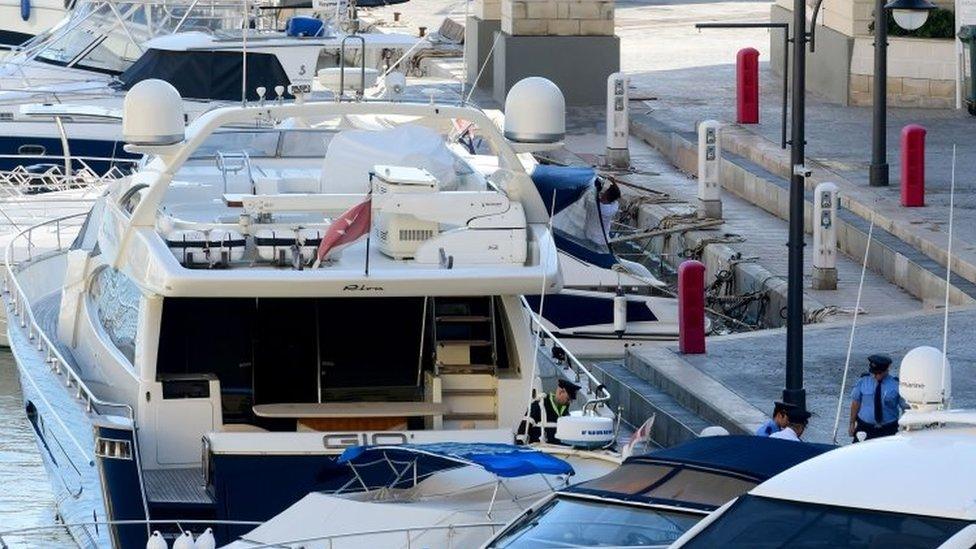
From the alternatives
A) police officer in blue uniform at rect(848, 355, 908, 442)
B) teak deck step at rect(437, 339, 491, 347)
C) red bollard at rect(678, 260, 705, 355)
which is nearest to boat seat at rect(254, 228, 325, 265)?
teak deck step at rect(437, 339, 491, 347)

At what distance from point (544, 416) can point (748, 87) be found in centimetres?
1421

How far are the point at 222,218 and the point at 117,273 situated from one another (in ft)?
3.10

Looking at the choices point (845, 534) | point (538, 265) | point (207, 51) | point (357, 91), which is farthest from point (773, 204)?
point (845, 534)

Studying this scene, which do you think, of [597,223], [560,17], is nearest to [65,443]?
[597,223]

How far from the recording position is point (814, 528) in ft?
24.4

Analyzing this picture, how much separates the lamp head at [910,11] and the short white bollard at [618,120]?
6.13 m

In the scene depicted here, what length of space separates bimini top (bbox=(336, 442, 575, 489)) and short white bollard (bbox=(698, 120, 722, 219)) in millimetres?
10998

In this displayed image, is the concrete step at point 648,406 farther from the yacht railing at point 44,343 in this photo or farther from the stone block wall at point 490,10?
the stone block wall at point 490,10

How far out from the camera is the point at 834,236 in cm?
1845

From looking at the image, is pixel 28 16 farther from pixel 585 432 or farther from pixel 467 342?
pixel 585 432

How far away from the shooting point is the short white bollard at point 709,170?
70.2 ft

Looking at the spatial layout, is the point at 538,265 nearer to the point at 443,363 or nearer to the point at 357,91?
the point at 443,363

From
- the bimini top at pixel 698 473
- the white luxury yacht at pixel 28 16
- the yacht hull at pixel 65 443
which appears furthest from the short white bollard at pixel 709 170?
the white luxury yacht at pixel 28 16

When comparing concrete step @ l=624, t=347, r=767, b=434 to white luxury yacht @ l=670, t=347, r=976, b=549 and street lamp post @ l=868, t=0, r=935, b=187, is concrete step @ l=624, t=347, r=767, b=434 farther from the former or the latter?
A: white luxury yacht @ l=670, t=347, r=976, b=549
